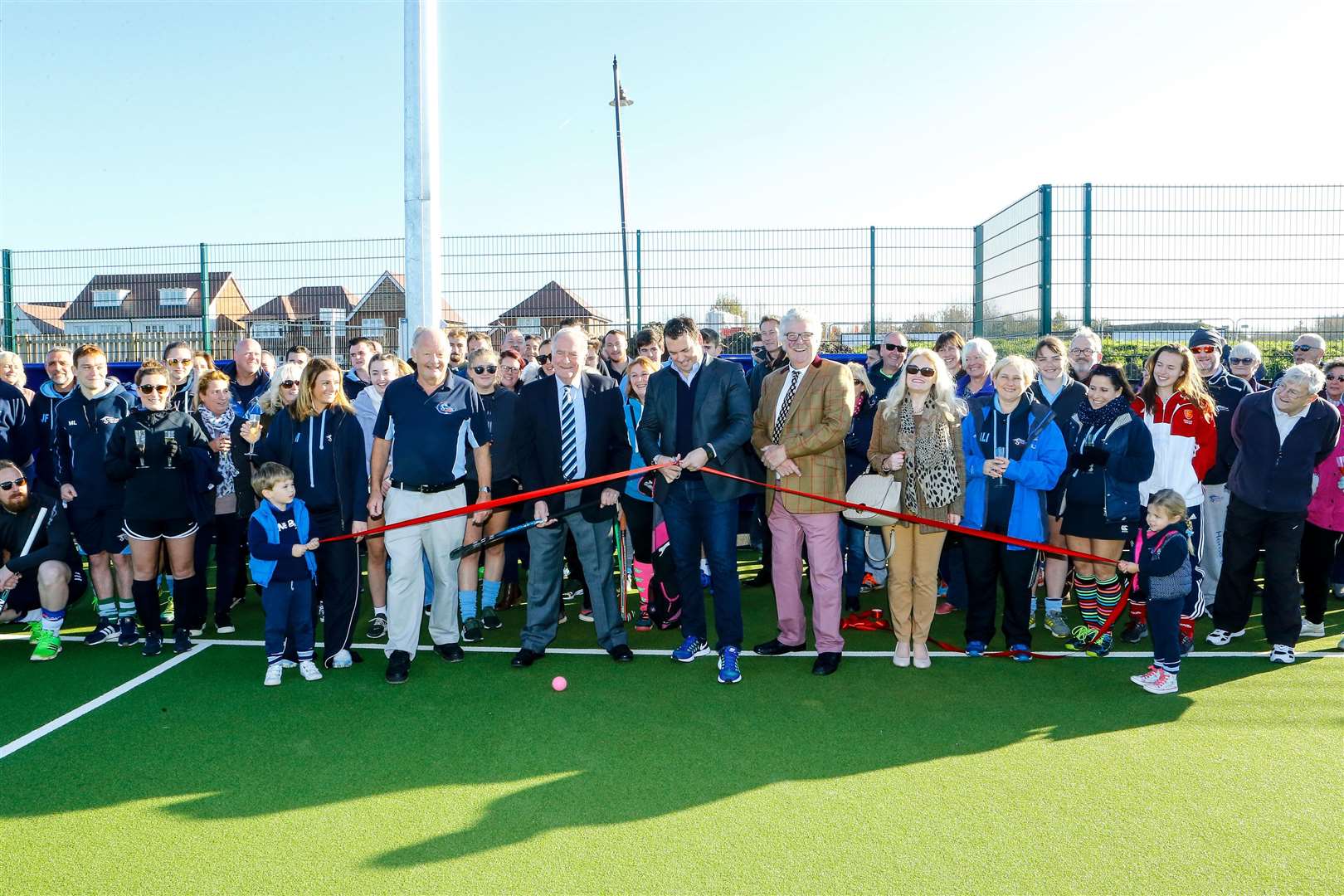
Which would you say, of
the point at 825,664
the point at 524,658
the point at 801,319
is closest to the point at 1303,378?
the point at 801,319

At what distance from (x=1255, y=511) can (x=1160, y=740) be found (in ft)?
7.03

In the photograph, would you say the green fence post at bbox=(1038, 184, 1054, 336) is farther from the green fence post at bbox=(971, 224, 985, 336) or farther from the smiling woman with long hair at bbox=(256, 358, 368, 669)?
the smiling woman with long hair at bbox=(256, 358, 368, 669)

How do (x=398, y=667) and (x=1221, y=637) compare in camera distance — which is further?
(x=1221, y=637)

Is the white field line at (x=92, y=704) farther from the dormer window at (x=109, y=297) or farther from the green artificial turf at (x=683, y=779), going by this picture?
the dormer window at (x=109, y=297)

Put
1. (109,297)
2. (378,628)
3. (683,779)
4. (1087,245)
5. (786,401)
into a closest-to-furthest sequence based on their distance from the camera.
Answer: (683,779) < (786,401) < (378,628) < (1087,245) < (109,297)

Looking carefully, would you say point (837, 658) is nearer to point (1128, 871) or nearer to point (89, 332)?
point (1128, 871)

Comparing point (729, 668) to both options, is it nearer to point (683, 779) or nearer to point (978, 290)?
point (683, 779)

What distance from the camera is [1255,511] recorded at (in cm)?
584

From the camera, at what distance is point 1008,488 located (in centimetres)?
570

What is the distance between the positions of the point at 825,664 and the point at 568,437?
6.83 ft

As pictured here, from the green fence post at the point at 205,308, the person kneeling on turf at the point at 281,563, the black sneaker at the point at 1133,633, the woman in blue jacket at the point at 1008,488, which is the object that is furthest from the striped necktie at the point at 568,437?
the green fence post at the point at 205,308

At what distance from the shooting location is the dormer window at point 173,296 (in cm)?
1139

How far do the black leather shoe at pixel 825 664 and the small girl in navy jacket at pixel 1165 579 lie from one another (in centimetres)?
169

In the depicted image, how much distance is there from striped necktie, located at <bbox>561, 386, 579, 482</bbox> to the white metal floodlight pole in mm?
3118
